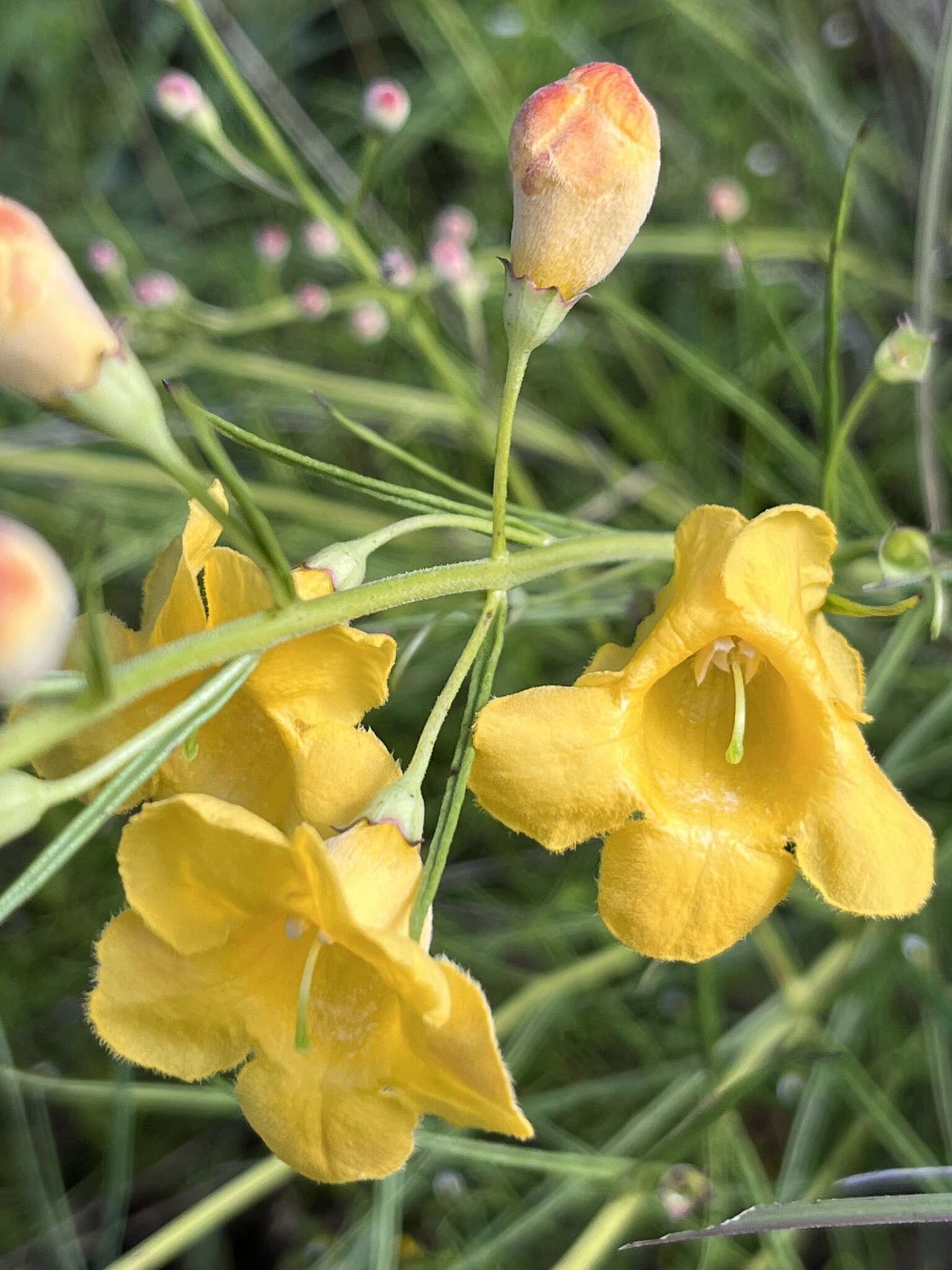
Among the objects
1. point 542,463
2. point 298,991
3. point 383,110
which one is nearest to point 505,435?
point 298,991

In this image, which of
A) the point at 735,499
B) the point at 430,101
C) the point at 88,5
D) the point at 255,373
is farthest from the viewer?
the point at 88,5

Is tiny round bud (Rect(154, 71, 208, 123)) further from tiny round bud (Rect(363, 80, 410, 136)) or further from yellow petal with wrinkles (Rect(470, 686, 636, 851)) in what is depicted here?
yellow petal with wrinkles (Rect(470, 686, 636, 851))

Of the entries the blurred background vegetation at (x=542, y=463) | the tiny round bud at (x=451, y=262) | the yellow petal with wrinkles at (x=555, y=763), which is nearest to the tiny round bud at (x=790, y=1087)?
the blurred background vegetation at (x=542, y=463)

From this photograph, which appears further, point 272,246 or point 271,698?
point 272,246

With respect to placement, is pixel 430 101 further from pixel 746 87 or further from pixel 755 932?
pixel 755 932

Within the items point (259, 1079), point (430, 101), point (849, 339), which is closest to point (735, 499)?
point (849, 339)

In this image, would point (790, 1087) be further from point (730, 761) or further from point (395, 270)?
point (395, 270)

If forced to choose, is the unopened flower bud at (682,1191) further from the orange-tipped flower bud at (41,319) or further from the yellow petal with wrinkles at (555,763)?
the orange-tipped flower bud at (41,319)
